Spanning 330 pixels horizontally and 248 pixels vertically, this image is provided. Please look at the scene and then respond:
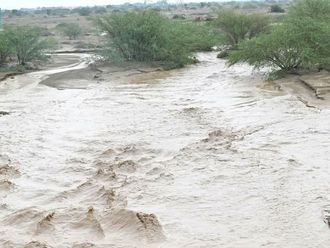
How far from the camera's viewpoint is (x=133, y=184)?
336 inches

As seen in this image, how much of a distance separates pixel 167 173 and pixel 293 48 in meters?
12.7

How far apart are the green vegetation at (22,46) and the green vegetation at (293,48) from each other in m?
11.5

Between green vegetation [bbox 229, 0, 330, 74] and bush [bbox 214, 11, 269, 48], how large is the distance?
12.9 m

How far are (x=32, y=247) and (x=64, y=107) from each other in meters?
9.88

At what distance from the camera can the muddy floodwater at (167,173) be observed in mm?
6688

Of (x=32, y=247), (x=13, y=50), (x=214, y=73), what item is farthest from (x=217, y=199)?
(x=13, y=50)

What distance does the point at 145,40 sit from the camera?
26.4m

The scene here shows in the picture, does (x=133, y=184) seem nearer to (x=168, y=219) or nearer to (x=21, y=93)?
(x=168, y=219)

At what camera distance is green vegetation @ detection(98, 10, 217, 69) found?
86.4 ft

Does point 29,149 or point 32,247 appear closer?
point 32,247

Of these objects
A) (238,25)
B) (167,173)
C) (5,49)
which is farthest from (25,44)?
(167,173)

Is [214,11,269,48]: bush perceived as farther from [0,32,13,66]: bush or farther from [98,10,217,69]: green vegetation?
[0,32,13,66]: bush

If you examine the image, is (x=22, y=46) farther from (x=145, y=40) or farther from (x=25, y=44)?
(x=145, y=40)

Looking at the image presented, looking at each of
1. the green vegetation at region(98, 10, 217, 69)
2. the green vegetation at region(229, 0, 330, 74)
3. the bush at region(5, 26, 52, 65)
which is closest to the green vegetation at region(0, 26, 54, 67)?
the bush at region(5, 26, 52, 65)
